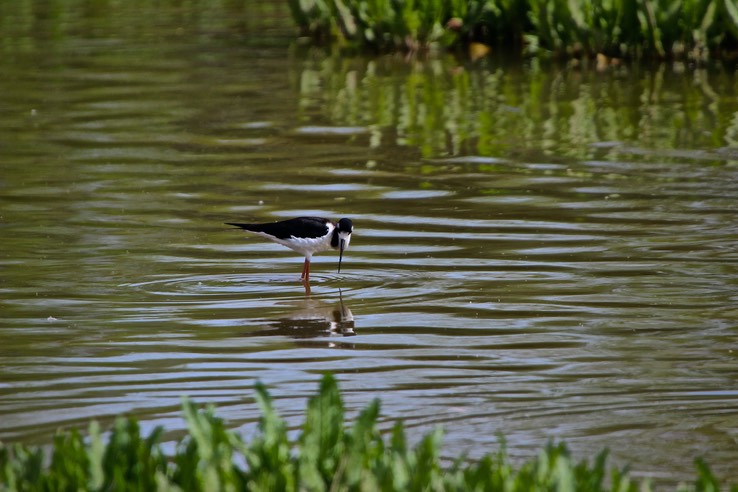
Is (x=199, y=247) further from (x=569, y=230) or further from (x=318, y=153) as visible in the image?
(x=318, y=153)

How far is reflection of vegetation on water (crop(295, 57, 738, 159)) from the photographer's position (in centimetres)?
1422

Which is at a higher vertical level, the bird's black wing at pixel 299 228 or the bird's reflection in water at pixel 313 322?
the bird's black wing at pixel 299 228

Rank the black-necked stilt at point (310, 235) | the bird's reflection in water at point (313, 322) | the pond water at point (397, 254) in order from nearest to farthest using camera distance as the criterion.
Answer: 1. the pond water at point (397, 254)
2. the bird's reflection in water at point (313, 322)
3. the black-necked stilt at point (310, 235)

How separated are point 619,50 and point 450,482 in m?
15.7

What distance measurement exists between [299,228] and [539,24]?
10708 mm

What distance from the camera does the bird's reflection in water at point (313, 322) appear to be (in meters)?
8.14

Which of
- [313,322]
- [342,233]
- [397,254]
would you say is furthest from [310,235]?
[313,322]

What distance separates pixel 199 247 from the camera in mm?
10250

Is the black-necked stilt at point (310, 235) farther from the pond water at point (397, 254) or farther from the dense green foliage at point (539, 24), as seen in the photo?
the dense green foliage at point (539, 24)

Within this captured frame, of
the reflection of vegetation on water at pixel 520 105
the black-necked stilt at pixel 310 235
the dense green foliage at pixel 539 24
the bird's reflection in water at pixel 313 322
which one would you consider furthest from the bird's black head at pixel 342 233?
the dense green foliage at pixel 539 24

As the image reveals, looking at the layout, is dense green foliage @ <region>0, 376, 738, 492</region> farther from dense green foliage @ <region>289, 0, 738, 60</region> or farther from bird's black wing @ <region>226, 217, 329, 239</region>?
dense green foliage @ <region>289, 0, 738, 60</region>

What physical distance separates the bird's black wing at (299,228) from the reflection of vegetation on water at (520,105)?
432 centimetres

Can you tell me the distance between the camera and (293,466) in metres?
4.58

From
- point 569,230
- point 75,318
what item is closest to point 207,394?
point 75,318
